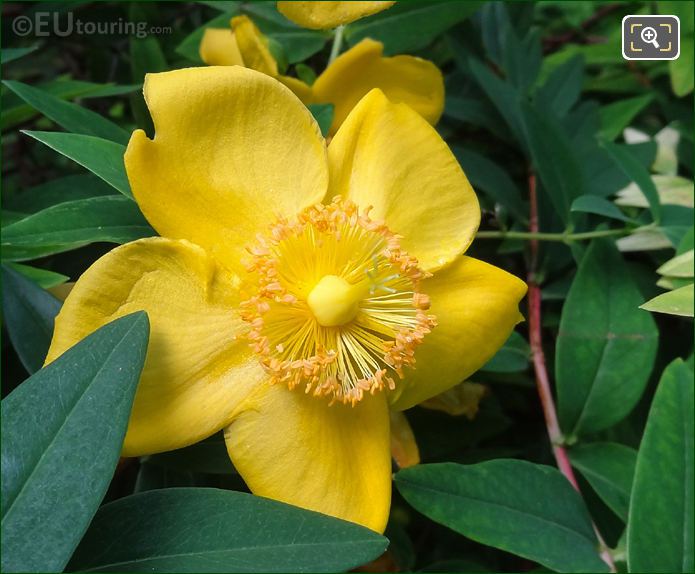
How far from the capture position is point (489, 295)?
0.61 meters

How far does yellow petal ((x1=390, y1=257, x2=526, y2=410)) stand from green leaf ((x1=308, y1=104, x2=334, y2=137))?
6.8 inches

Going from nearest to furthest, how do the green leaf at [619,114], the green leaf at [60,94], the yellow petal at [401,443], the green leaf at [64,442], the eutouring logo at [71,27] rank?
the green leaf at [64,442], the yellow petal at [401,443], the green leaf at [60,94], the eutouring logo at [71,27], the green leaf at [619,114]

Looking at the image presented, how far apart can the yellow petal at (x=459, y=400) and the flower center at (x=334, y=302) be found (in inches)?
5.9

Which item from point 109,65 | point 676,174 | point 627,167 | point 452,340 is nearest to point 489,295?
point 452,340

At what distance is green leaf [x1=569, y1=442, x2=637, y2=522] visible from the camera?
66 cm

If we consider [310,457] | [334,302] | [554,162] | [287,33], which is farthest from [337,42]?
[310,457]

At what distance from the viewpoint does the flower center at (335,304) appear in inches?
22.4

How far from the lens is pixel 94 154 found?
58 centimetres

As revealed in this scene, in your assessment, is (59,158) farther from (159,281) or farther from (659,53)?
(659,53)

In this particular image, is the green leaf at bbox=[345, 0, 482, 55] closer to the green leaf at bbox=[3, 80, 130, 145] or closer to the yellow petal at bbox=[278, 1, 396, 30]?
the yellow petal at bbox=[278, 1, 396, 30]

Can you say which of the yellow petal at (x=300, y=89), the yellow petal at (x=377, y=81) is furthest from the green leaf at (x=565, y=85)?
the yellow petal at (x=300, y=89)

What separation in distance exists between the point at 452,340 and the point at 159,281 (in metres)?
0.23

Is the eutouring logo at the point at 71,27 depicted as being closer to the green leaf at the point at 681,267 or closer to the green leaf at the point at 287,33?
the green leaf at the point at 287,33

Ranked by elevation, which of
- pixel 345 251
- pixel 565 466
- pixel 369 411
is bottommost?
pixel 565 466
